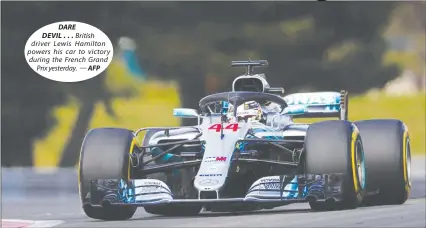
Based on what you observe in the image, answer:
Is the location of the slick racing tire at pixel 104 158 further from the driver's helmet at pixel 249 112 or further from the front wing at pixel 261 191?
the driver's helmet at pixel 249 112

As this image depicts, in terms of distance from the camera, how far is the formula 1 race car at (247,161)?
13.2 metres

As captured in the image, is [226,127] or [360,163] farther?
[360,163]

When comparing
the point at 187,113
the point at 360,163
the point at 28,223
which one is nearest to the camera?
the point at 360,163

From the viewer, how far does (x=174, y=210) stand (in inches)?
617

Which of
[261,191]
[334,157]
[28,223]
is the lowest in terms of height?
[28,223]

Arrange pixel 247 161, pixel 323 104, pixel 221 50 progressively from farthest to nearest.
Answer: pixel 221 50 < pixel 323 104 < pixel 247 161

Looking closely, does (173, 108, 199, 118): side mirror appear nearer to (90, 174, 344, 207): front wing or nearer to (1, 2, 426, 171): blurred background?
(90, 174, 344, 207): front wing

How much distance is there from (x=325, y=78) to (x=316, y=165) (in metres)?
9.61

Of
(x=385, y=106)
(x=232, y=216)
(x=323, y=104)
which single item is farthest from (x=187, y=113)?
(x=385, y=106)

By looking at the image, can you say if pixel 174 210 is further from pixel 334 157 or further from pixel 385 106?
pixel 385 106

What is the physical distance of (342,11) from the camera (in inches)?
875

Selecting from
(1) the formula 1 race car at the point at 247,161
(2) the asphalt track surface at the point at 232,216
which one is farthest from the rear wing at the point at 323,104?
(2) the asphalt track surface at the point at 232,216

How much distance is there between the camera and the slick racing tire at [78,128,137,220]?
13.7 meters

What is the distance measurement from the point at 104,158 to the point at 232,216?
3.26 metres
